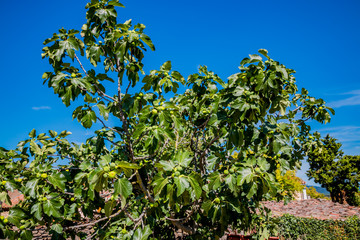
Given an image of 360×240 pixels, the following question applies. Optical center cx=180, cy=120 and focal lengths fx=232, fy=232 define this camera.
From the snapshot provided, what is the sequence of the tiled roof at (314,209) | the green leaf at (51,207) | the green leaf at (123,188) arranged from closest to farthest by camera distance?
the green leaf at (123,188) < the green leaf at (51,207) < the tiled roof at (314,209)

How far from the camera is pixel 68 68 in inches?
105

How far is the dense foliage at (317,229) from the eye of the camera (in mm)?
8070

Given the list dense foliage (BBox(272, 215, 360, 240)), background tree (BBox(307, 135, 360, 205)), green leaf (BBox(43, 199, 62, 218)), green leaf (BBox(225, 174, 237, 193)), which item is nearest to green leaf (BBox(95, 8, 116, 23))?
green leaf (BBox(43, 199, 62, 218))

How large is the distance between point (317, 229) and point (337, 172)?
10.4m

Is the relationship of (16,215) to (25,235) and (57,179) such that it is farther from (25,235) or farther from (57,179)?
(57,179)

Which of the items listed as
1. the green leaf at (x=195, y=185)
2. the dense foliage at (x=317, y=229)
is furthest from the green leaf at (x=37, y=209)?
the dense foliage at (x=317, y=229)

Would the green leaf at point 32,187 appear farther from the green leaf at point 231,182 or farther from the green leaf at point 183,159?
the green leaf at point 231,182

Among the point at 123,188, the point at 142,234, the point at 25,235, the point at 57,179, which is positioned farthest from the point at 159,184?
the point at 25,235

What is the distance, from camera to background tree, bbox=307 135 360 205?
16.3 m

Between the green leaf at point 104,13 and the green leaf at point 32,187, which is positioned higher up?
the green leaf at point 104,13

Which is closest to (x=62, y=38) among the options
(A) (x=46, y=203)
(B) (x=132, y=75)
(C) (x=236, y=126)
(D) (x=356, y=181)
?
(B) (x=132, y=75)

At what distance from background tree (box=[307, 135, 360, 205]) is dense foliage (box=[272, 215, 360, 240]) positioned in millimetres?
8977

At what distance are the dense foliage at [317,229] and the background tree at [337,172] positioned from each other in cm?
898


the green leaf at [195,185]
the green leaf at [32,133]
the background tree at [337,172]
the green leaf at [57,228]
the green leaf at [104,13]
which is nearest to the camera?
the green leaf at [195,185]
